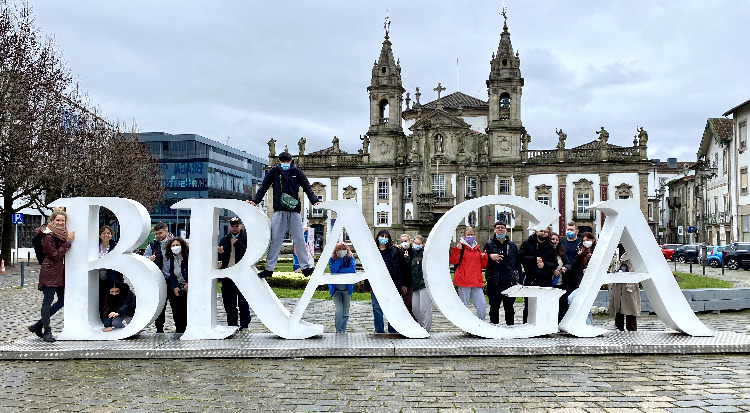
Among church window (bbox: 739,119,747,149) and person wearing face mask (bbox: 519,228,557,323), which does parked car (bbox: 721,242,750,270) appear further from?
person wearing face mask (bbox: 519,228,557,323)

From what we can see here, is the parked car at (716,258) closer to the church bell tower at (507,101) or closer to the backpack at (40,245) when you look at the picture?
the church bell tower at (507,101)

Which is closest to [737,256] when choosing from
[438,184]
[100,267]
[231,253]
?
[231,253]

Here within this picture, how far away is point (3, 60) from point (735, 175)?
4439 centimetres

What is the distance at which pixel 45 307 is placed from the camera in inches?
382

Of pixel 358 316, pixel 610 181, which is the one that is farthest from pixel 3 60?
pixel 610 181

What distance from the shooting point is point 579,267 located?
11062 millimetres

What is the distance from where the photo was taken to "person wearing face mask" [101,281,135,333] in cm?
1016

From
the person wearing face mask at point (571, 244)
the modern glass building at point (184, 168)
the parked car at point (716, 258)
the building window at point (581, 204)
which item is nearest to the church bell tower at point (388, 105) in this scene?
the building window at point (581, 204)

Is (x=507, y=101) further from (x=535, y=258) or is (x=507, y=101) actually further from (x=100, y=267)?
(x=100, y=267)

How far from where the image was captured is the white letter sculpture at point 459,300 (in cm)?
968

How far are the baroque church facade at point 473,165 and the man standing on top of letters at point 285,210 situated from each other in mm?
50509

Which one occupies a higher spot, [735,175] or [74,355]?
[735,175]

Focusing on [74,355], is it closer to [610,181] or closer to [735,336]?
[735,336]

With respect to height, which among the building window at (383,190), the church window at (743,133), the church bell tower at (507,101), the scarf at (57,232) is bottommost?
the scarf at (57,232)
